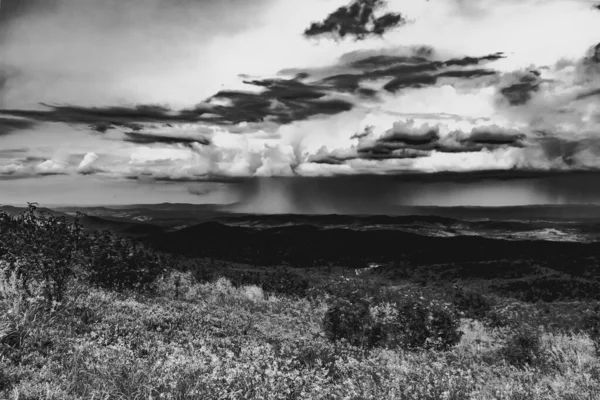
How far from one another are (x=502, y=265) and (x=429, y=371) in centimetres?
16841

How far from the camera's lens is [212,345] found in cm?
905

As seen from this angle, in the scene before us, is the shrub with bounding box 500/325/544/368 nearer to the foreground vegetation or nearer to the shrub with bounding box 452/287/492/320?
the foreground vegetation

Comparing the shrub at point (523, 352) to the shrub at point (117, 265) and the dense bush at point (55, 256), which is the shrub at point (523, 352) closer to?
the dense bush at point (55, 256)

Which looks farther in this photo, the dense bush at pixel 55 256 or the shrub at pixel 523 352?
the shrub at pixel 523 352

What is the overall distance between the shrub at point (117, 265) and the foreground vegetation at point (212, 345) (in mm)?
51

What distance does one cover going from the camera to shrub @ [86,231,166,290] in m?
17.4

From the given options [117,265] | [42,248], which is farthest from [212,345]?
[117,265]

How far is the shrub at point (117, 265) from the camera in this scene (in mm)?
17406

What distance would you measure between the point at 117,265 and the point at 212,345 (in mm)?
10601

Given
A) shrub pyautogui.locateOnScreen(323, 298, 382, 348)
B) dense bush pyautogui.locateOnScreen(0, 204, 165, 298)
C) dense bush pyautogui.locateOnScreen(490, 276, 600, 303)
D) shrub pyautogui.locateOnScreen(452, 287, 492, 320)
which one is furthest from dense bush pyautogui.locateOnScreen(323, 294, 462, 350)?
dense bush pyautogui.locateOnScreen(490, 276, 600, 303)

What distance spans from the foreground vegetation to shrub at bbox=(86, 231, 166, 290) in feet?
0.17

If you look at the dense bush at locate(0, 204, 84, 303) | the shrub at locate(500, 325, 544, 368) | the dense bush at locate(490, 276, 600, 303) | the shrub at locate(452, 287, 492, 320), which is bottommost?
the dense bush at locate(490, 276, 600, 303)

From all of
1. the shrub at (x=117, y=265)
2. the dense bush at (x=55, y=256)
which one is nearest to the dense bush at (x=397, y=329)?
the shrub at (x=117, y=265)

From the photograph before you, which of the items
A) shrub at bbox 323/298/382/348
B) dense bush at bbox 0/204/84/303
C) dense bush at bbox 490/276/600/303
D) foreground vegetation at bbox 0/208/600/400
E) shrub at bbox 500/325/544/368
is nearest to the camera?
foreground vegetation at bbox 0/208/600/400
